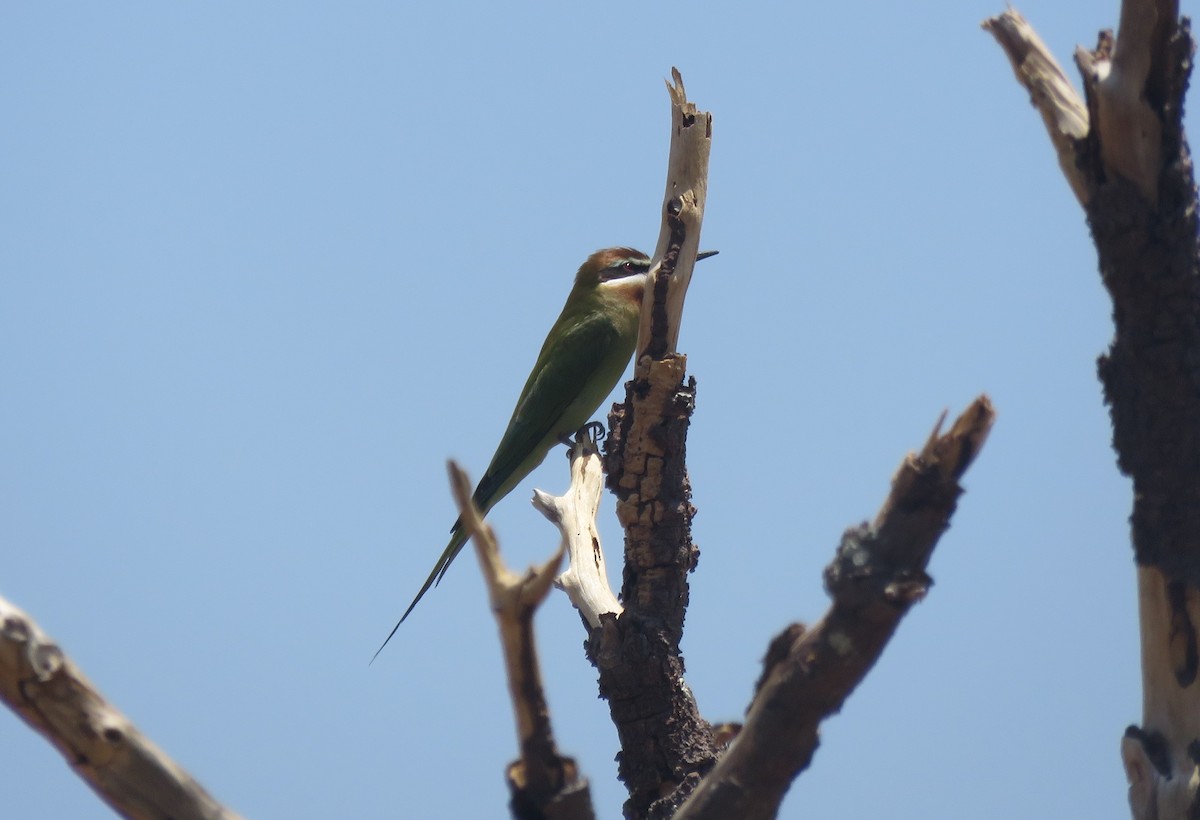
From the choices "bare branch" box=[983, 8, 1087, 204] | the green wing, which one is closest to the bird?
the green wing

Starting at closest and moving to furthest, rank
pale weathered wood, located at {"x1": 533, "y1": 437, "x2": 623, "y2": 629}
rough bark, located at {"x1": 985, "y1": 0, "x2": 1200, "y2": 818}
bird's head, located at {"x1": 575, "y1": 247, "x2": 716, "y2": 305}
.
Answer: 1. rough bark, located at {"x1": 985, "y1": 0, "x2": 1200, "y2": 818}
2. pale weathered wood, located at {"x1": 533, "y1": 437, "x2": 623, "y2": 629}
3. bird's head, located at {"x1": 575, "y1": 247, "x2": 716, "y2": 305}

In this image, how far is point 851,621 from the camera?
75.2 inches

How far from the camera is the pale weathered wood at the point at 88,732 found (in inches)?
72.1

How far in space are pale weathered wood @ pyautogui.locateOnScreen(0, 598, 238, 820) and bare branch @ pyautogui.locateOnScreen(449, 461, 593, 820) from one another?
0.55 meters

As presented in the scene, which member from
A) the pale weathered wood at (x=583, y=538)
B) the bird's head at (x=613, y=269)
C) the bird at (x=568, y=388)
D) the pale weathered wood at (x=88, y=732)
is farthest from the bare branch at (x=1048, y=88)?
the bird's head at (x=613, y=269)

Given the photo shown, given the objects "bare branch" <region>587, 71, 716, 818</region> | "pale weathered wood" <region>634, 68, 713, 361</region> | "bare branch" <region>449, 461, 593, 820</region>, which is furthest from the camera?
"pale weathered wood" <region>634, 68, 713, 361</region>

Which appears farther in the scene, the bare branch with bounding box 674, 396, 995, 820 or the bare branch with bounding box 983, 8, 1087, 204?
the bare branch with bounding box 983, 8, 1087, 204

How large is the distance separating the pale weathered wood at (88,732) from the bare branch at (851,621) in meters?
0.93

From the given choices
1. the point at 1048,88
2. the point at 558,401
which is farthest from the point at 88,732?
the point at 558,401

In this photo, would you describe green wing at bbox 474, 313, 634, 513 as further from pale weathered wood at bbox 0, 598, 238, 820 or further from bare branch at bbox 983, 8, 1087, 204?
pale weathered wood at bbox 0, 598, 238, 820

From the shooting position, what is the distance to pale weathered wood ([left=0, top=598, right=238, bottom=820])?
1.83m

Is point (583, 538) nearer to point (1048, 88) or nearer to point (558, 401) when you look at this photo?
point (558, 401)

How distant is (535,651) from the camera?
1.70 meters

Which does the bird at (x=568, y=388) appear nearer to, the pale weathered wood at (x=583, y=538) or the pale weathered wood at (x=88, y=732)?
the pale weathered wood at (x=583, y=538)
